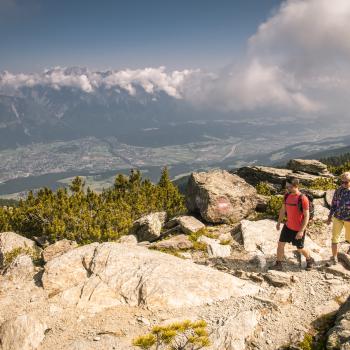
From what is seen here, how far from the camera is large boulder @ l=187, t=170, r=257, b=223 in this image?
23.8 meters

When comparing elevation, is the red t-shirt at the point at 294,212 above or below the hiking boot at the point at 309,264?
above

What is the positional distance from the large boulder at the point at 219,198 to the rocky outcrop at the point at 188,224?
36.8 inches

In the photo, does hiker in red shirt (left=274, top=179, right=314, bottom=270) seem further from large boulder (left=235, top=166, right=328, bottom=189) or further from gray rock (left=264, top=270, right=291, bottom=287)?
large boulder (left=235, top=166, right=328, bottom=189)

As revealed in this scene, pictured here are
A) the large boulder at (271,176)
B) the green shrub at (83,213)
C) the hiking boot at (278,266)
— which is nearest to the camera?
the hiking boot at (278,266)

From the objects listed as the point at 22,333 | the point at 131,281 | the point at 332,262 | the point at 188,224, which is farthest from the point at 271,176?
the point at 22,333

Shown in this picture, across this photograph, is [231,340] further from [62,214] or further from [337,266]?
[62,214]

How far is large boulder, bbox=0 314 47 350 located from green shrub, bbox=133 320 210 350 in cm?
330

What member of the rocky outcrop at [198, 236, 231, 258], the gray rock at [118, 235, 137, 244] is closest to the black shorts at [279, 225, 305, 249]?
the rocky outcrop at [198, 236, 231, 258]

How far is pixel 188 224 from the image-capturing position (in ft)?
73.8

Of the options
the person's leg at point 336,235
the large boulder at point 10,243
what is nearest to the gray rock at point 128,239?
the large boulder at point 10,243

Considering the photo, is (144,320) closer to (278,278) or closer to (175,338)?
(175,338)

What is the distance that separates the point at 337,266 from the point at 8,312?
41.2 ft

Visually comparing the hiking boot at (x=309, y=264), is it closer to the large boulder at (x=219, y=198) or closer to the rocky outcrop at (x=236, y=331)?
the rocky outcrop at (x=236, y=331)

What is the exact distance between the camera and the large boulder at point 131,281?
11328 millimetres
